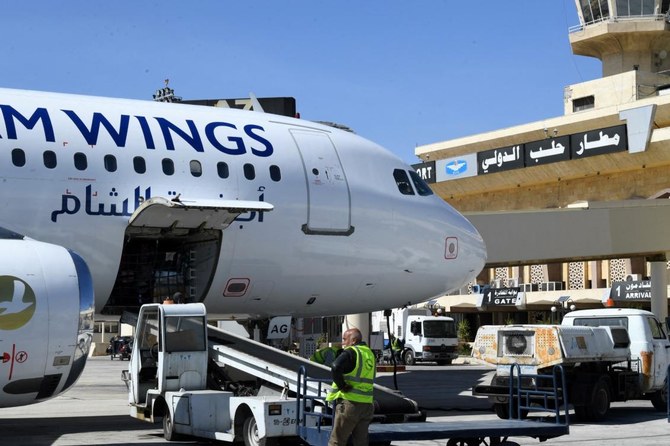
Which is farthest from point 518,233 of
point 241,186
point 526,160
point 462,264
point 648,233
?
point 526,160

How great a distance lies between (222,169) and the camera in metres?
17.9

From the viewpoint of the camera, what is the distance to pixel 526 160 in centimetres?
7450

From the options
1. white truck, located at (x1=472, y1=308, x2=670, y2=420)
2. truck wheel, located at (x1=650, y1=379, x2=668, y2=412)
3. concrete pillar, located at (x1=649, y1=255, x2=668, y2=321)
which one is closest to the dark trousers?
white truck, located at (x1=472, y1=308, x2=670, y2=420)

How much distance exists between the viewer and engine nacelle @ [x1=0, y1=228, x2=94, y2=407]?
12.8 meters

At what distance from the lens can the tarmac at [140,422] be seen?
52.1ft

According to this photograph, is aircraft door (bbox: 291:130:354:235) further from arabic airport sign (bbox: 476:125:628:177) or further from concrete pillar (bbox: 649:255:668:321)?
arabic airport sign (bbox: 476:125:628:177)

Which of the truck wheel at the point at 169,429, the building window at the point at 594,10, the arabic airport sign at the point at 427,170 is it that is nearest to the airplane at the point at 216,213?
the truck wheel at the point at 169,429

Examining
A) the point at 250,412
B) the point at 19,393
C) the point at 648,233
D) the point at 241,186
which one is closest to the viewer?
the point at 19,393

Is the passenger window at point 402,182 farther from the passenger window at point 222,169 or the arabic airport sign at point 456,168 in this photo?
the arabic airport sign at point 456,168

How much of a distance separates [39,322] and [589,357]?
11.0 m

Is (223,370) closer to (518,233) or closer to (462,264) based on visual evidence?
(462,264)

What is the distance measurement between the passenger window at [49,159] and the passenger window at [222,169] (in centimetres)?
287

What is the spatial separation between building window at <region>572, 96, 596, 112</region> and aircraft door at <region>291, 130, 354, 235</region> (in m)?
73.9

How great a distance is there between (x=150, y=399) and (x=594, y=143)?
185 feet
